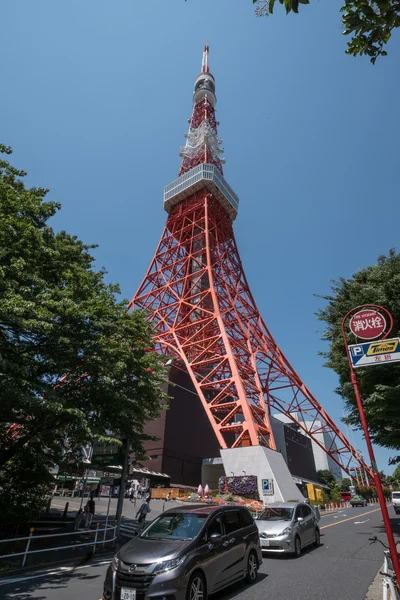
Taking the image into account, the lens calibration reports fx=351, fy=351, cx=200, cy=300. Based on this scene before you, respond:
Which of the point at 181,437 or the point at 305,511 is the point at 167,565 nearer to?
the point at 305,511

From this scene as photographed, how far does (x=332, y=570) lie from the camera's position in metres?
7.79

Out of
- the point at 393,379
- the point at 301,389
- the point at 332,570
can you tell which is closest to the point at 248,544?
the point at 332,570

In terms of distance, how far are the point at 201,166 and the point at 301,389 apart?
2659 centimetres

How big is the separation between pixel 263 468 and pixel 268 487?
0.96 meters

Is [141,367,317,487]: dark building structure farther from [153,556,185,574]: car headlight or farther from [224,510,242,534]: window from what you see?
[153,556,185,574]: car headlight

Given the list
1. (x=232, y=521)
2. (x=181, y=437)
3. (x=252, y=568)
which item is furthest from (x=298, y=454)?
Result: (x=232, y=521)

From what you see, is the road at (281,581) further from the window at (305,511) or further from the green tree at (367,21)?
the green tree at (367,21)

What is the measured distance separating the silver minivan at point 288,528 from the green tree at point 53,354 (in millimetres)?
4762

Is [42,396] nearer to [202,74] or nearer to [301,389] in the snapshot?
[301,389]

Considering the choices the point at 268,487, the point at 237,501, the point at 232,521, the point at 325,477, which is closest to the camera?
the point at 232,521

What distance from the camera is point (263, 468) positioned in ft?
64.0

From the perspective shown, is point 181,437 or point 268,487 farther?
point 181,437

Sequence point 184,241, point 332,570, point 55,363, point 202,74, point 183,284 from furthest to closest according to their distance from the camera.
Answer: point 202,74
point 184,241
point 183,284
point 55,363
point 332,570

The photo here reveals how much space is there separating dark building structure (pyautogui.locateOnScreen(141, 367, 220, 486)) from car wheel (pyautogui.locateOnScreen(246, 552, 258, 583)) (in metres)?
19.6
